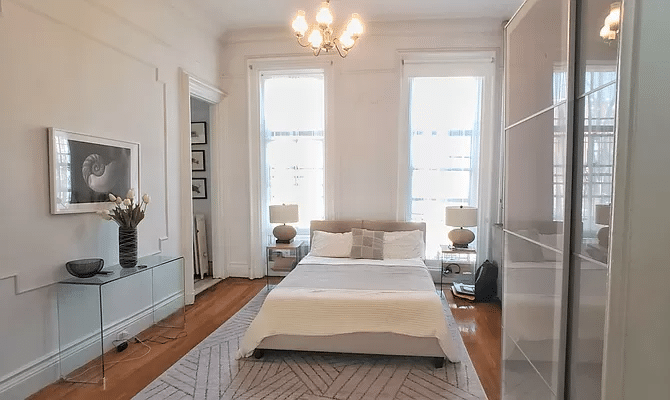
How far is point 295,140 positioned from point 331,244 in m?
1.59

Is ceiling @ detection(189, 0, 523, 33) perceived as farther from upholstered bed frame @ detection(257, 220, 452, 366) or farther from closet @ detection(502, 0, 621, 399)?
upholstered bed frame @ detection(257, 220, 452, 366)

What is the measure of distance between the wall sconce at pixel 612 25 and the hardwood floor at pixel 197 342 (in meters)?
2.24

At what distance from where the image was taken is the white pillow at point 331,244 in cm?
473

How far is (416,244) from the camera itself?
4777mm

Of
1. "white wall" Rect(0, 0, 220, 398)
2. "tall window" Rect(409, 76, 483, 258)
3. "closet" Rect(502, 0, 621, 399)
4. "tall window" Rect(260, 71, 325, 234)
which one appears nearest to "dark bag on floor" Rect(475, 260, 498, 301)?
"tall window" Rect(409, 76, 483, 258)

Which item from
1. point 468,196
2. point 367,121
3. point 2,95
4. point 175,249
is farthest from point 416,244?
point 2,95

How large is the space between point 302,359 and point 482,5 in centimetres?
421

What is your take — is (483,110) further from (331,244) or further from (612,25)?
(612,25)

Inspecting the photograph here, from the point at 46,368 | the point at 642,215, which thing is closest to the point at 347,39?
the point at 642,215

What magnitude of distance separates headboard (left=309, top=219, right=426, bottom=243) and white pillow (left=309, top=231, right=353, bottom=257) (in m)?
0.18

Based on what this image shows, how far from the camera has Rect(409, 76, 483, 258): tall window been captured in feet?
17.0

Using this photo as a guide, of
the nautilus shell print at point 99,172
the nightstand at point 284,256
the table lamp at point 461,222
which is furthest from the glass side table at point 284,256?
the nautilus shell print at point 99,172

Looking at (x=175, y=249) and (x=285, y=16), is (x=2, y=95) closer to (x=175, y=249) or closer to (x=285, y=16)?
(x=175, y=249)

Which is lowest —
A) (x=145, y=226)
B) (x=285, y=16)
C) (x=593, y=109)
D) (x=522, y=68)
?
(x=145, y=226)
